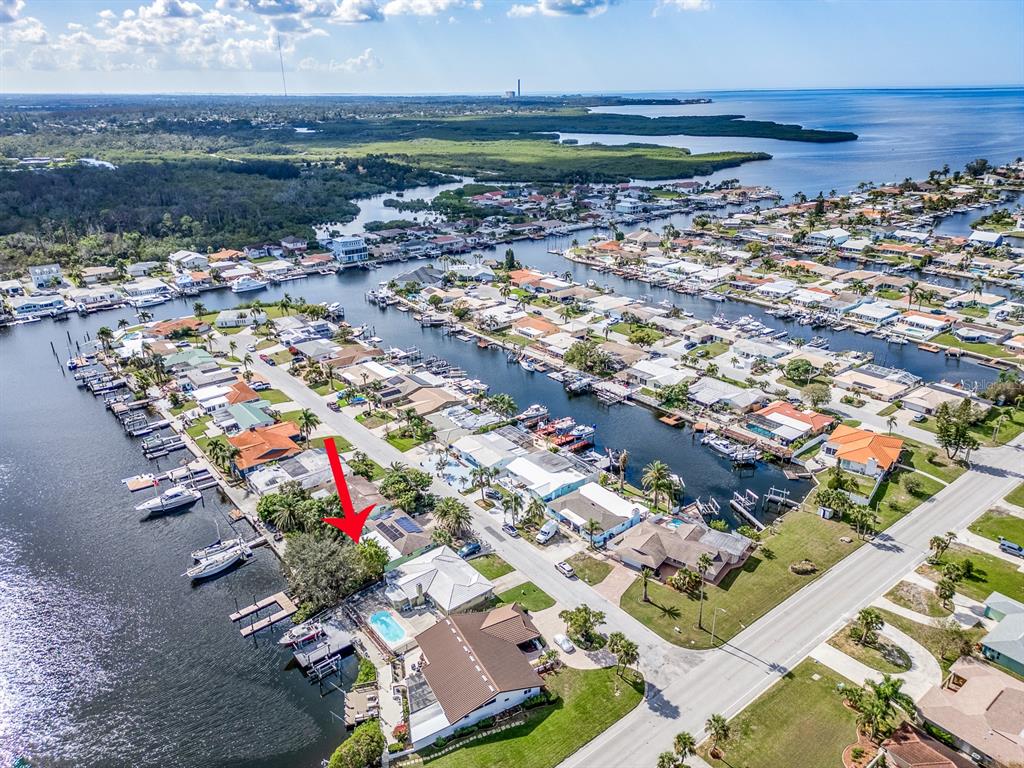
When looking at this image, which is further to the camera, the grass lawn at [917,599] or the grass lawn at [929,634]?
the grass lawn at [917,599]

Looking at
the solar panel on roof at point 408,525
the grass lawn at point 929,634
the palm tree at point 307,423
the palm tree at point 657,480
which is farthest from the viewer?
the palm tree at point 307,423

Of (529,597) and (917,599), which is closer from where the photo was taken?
(917,599)

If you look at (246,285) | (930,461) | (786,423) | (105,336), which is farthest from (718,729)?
(246,285)

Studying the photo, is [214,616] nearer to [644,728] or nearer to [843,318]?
[644,728]

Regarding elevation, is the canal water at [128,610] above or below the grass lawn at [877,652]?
below

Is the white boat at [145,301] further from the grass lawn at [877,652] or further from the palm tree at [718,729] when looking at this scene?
the grass lawn at [877,652]

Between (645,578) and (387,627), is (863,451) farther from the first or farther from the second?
(387,627)

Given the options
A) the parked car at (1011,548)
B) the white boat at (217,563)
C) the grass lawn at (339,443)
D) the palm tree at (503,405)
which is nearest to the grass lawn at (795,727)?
the parked car at (1011,548)
